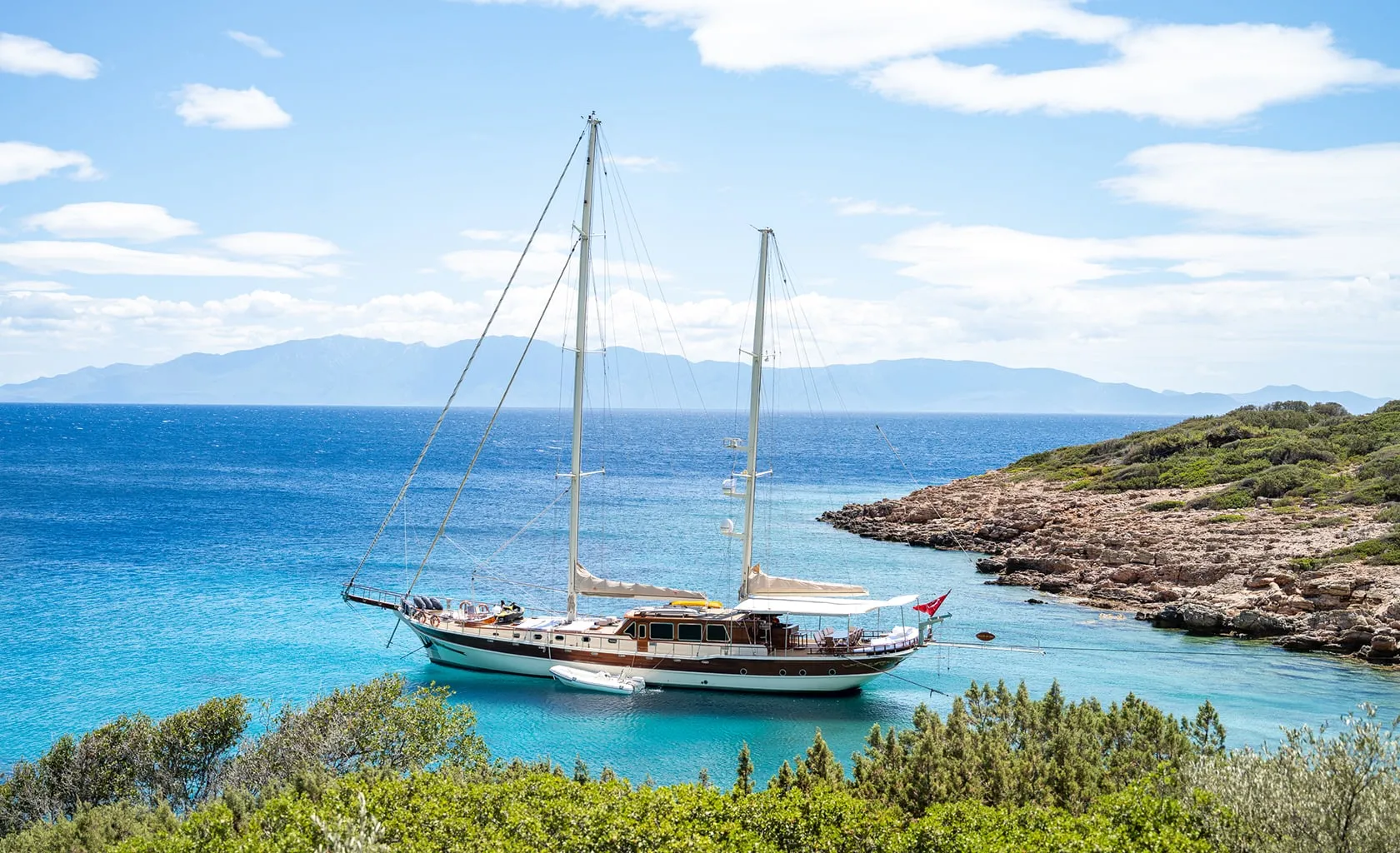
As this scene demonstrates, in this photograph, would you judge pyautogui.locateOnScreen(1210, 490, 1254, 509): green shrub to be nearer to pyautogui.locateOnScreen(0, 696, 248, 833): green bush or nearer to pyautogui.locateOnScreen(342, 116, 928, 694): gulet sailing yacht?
pyautogui.locateOnScreen(342, 116, 928, 694): gulet sailing yacht

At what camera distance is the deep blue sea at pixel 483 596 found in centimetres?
2936

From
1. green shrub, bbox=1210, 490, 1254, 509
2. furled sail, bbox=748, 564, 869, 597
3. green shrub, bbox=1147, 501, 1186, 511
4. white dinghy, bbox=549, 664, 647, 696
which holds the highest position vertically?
green shrub, bbox=1210, 490, 1254, 509

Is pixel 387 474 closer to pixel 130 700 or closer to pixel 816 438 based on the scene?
pixel 130 700

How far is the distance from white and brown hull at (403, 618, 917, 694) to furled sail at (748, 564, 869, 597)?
2.18 meters

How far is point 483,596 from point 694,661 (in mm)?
16680

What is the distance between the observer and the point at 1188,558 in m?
46.2

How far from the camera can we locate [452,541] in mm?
60344

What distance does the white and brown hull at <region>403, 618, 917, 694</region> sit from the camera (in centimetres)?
3203

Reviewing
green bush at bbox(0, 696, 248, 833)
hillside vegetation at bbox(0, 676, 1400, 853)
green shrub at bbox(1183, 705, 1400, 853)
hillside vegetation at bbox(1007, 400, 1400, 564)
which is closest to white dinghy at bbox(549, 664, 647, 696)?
hillside vegetation at bbox(0, 676, 1400, 853)

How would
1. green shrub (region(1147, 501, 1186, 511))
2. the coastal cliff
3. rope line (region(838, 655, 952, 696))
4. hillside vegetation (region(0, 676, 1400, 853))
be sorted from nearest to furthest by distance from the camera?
1. hillside vegetation (region(0, 676, 1400, 853))
2. rope line (region(838, 655, 952, 696))
3. the coastal cliff
4. green shrub (region(1147, 501, 1186, 511))

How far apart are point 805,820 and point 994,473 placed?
7506cm

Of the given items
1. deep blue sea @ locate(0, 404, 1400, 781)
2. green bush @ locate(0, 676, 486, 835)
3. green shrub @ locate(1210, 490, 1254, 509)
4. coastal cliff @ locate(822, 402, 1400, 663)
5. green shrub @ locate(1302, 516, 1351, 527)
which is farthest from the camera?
green shrub @ locate(1210, 490, 1254, 509)

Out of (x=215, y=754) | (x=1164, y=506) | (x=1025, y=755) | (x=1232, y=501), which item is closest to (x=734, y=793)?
(x=1025, y=755)

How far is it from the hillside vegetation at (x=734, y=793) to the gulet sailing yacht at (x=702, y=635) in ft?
35.9
